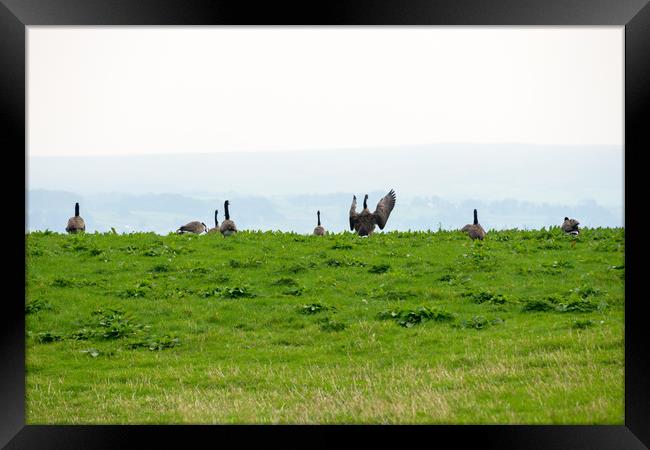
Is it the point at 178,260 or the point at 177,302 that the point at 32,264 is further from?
the point at 177,302

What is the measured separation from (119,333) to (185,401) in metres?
5.17

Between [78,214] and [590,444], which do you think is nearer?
[590,444]

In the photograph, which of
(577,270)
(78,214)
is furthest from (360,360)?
(78,214)

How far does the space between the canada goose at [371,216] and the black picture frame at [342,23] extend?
17568 millimetres

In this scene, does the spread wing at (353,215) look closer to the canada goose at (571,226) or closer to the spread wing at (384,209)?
the spread wing at (384,209)

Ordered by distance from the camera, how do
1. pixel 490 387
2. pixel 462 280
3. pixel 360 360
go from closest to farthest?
pixel 490 387
pixel 360 360
pixel 462 280

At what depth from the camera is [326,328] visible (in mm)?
16094

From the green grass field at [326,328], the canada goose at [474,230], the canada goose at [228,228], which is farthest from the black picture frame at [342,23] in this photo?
the canada goose at [228,228]

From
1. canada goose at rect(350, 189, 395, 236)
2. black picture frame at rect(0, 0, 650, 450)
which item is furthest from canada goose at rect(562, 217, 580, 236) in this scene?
black picture frame at rect(0, 0, 650, 450)

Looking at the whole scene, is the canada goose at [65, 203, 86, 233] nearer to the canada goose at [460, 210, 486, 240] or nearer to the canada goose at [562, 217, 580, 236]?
the canada goose at [460, 210, 486, 240]

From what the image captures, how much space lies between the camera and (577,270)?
67.1ft

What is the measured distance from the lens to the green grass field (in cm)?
1070

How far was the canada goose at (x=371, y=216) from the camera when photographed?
88.2 feet

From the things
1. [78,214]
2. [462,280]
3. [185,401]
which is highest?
[78,214]
